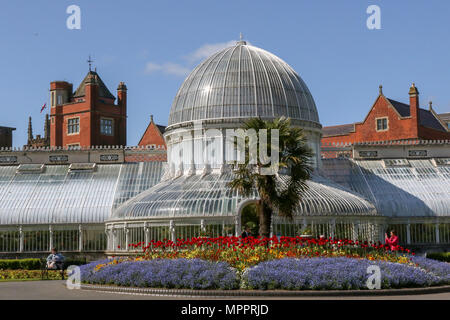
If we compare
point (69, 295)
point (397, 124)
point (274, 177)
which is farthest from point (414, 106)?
point (69, 295)

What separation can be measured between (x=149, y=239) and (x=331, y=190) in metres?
10.7

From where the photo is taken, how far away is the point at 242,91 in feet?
143

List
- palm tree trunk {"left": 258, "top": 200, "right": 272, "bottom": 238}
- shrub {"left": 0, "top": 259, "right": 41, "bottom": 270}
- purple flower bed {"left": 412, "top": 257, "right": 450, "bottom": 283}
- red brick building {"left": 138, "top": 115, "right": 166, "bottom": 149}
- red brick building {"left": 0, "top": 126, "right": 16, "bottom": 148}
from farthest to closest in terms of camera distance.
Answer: red brick building {"left": 0, "top": 126, "right": 16, "bottom": 148}, red brick building {"left": 138, "top": 115, "right": 166, "bottom": 149}, shrub {"left": 0, "top": 259, "right": 41, "bottom": 270}, palm tree trunk {"left": 258, "top": 200, "right": 272, "bottom": 238}, purple flower bed {"left": 412, "top": 257, "right": 450, "bottom": 283}

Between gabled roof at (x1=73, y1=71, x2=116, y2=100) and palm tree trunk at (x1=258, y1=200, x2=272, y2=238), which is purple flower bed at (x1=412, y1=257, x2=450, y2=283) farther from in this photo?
gabled roof at (x1=73, y1=71, x2=116, y2=100)

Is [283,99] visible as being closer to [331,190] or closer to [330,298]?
[331,190]

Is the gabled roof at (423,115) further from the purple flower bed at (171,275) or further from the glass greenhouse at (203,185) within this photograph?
the purple flower bed at (171,275)

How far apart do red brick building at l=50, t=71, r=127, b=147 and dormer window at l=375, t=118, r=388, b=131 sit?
98.2 feet

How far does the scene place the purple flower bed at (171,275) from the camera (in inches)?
913

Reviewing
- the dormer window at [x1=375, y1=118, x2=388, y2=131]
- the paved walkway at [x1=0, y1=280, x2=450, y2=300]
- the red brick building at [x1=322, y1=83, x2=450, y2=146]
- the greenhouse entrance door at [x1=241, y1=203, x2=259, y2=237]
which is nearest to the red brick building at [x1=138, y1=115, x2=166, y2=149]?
the red brick building at [x1=322, y1=83, x2=450, y2=146]

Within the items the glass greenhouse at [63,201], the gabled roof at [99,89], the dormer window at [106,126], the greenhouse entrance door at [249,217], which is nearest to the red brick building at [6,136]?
the gabled roof at [99,89]

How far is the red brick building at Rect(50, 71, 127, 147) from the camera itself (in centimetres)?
8012

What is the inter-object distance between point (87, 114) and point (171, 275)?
5879 centimetres

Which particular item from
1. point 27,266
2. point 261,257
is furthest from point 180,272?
point 27,266

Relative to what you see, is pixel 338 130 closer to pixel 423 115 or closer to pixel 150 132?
pixel 423 115
